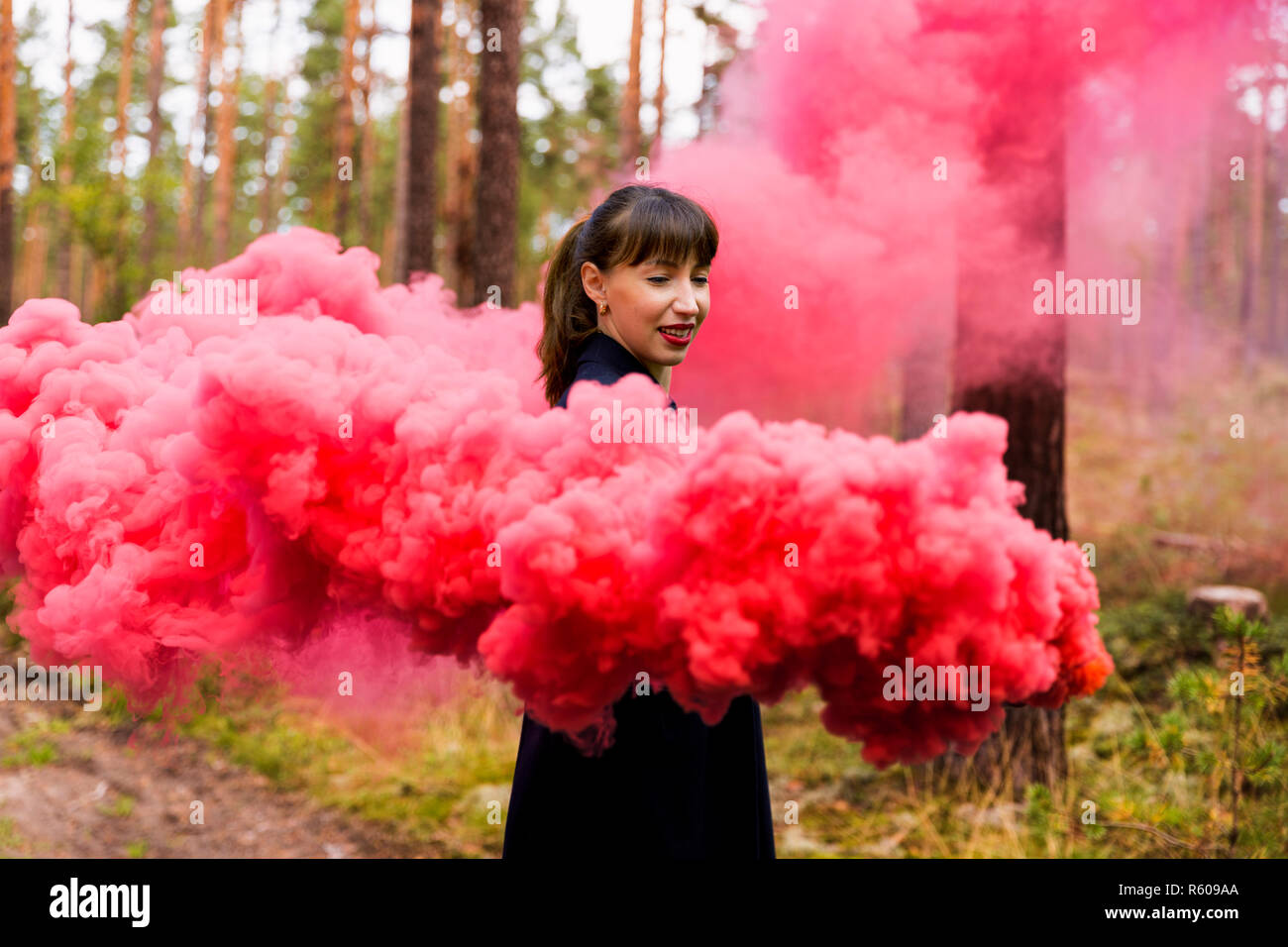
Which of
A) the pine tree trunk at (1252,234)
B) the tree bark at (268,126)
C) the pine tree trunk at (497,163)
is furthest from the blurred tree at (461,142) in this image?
the pine tree trunk at (1252,234)

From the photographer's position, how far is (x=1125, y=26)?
4.02m

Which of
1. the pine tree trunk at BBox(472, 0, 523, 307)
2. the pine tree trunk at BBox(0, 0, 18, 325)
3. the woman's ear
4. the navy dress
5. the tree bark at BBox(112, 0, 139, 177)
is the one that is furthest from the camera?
the tree bark at BBox(112, 0, 139, 177)

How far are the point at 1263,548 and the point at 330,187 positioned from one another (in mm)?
22044

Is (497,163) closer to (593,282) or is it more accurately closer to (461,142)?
(593,282)

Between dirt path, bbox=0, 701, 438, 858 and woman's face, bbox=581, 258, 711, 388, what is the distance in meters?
4.13

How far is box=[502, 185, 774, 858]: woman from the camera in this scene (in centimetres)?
186

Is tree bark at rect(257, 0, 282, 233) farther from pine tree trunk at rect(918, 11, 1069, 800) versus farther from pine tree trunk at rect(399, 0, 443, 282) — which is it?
pine tree trunk at rect(918, 11, 1069, 800)

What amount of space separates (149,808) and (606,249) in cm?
536

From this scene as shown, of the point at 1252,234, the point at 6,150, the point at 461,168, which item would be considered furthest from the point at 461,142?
the point at 1252,234

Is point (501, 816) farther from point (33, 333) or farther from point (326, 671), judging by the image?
point (33, 333)

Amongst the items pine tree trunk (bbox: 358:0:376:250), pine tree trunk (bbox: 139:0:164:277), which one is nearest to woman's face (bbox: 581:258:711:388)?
pine tree trunk (bbox: 358:0:376:250)

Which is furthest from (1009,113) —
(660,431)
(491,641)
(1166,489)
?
(1166,489)

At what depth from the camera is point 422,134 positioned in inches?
342

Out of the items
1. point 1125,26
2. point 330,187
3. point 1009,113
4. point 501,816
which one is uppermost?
point 330,187
